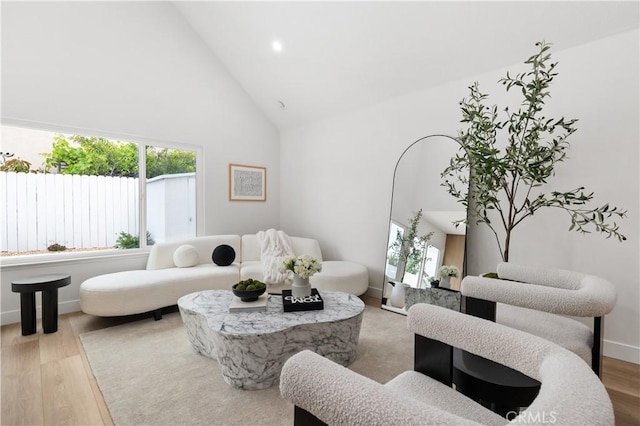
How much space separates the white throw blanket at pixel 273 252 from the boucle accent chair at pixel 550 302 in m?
2.23

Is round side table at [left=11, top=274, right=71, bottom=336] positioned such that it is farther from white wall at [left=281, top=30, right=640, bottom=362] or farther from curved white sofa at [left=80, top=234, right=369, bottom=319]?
white wall at [left=281, top=30, right=640, bottom=362]

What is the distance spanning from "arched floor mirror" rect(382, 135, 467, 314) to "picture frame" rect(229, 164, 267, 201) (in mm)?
2190

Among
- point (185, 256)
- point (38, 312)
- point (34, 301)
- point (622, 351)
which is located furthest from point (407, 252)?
point (38, 312)

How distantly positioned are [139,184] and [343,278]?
107 inches

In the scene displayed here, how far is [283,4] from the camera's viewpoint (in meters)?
3.17

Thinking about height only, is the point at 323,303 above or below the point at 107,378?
above

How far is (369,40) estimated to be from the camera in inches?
121

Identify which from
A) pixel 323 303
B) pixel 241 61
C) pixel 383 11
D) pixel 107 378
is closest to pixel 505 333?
pixel 323 303

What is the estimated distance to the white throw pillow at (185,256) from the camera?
3.59m

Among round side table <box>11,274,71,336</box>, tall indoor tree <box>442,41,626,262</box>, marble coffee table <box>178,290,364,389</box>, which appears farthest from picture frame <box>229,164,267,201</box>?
tall indoor tree <box>442,41,626,262</box>

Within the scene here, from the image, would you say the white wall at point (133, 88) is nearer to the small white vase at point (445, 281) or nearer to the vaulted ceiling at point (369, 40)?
the vaulted ceiling at point (369, 40)

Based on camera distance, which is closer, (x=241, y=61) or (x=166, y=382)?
(x=166, y=382)

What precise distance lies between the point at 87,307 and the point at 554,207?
4140 millimetres

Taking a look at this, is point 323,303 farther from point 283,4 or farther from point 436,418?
point 283,4
